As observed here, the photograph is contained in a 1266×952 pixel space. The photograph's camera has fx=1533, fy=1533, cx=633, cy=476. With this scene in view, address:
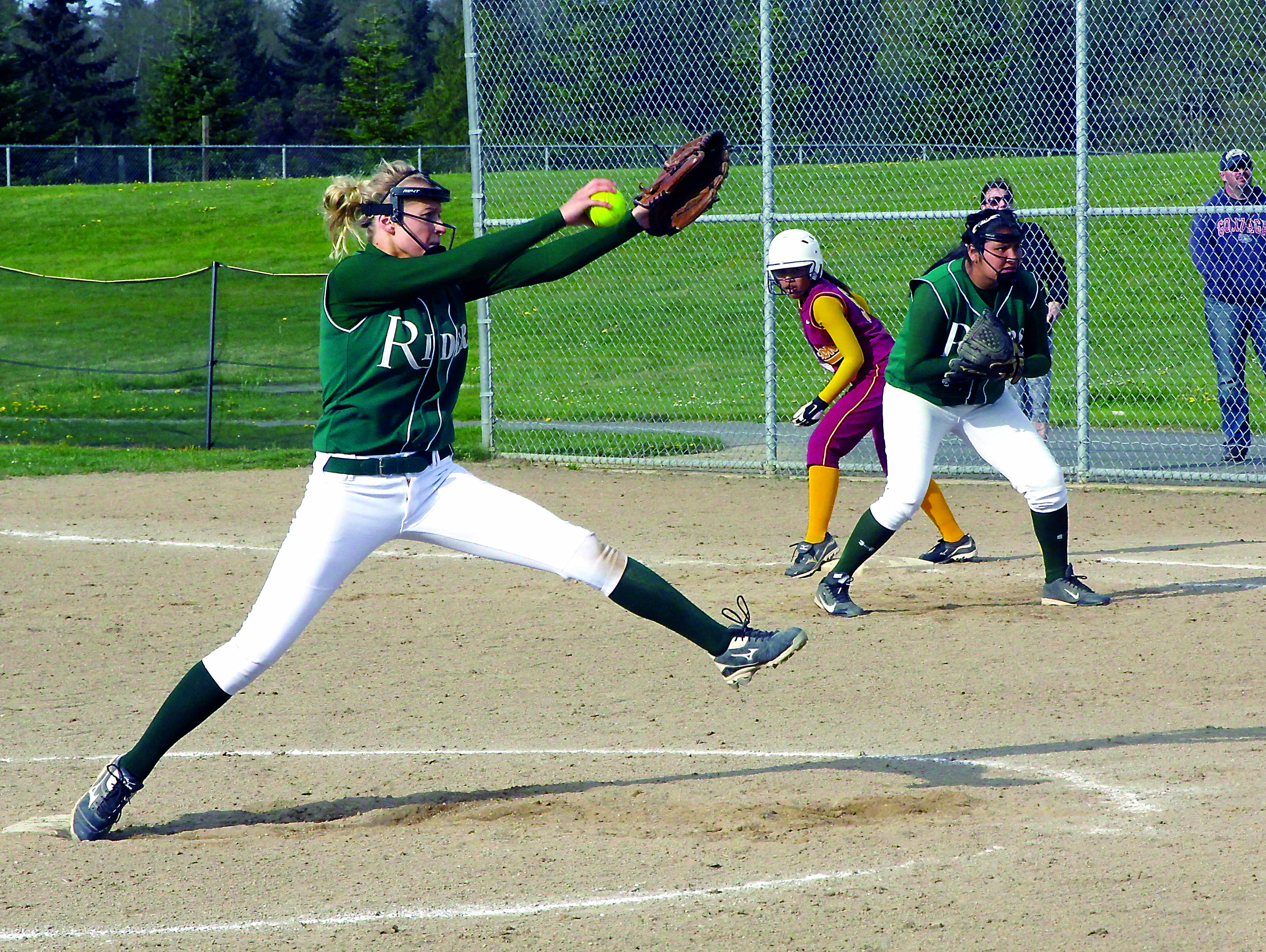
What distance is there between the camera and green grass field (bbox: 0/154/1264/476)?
16.0m

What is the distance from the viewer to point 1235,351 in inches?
472

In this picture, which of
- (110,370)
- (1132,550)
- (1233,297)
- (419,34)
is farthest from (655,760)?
(419,34)

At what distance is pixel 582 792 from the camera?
17.0 feet

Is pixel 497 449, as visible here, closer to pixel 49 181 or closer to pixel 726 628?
pixel 726 628

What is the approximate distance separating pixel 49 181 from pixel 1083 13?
34220 mm

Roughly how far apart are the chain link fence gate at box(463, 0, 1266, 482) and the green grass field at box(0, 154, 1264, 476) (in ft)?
0.25

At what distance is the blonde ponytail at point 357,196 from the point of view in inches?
187

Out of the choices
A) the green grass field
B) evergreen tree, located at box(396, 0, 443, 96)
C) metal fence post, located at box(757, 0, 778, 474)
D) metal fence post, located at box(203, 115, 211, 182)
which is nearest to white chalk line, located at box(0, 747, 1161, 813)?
metal fence post, located at box(757, 0, 778, 474)

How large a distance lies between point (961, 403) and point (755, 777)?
2844 millimetres

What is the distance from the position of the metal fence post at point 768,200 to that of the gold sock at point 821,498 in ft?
10.8

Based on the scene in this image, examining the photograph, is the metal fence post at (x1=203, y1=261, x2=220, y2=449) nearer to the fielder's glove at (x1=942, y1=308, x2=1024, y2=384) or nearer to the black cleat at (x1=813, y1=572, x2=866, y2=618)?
the black cleat at (x1=813, y1=572, x2=866, y2=618)

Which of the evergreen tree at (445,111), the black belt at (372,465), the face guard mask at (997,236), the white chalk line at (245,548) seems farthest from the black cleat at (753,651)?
the evergreen tree at (445,111)

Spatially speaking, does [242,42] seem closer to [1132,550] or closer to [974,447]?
[1132,550]

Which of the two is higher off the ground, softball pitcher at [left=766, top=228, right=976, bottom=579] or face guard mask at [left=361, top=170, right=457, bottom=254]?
face guard mask at [left=361, top=170, right=457, bottom=254]
